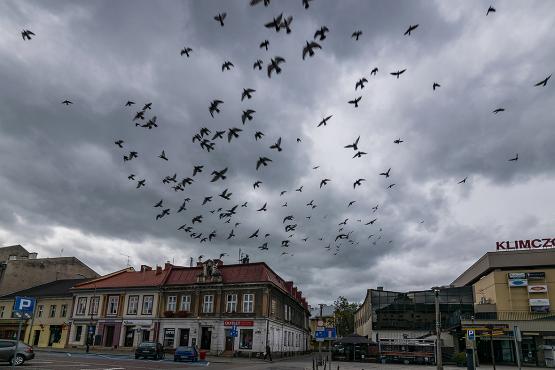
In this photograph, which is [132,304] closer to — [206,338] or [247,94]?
[206,338]

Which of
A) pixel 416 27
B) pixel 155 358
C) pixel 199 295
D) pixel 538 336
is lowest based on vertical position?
pixel 155 358

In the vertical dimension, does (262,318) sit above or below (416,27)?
below

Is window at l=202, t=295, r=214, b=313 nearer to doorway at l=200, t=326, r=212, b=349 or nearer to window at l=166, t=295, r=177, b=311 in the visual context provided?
→ doorway at l=200, t=326, r=212, b=349

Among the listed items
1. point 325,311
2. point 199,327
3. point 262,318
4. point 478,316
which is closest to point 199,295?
point 199,327

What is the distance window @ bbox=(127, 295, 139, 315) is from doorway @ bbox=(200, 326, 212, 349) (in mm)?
10110

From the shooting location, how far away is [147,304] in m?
53.2

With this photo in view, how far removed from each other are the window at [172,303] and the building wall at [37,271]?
2783 cm

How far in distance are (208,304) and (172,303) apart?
5166 millimetres

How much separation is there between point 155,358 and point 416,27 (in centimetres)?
3477

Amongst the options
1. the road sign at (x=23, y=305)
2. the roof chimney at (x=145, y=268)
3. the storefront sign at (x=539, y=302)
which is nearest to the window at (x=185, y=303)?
the roof chimney at (x=145, y=268)

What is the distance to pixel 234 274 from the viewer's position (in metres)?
50.6

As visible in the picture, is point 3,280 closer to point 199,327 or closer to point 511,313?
point 199,327

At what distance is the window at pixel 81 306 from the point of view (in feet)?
185

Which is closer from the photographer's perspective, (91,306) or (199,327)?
(199,327)
